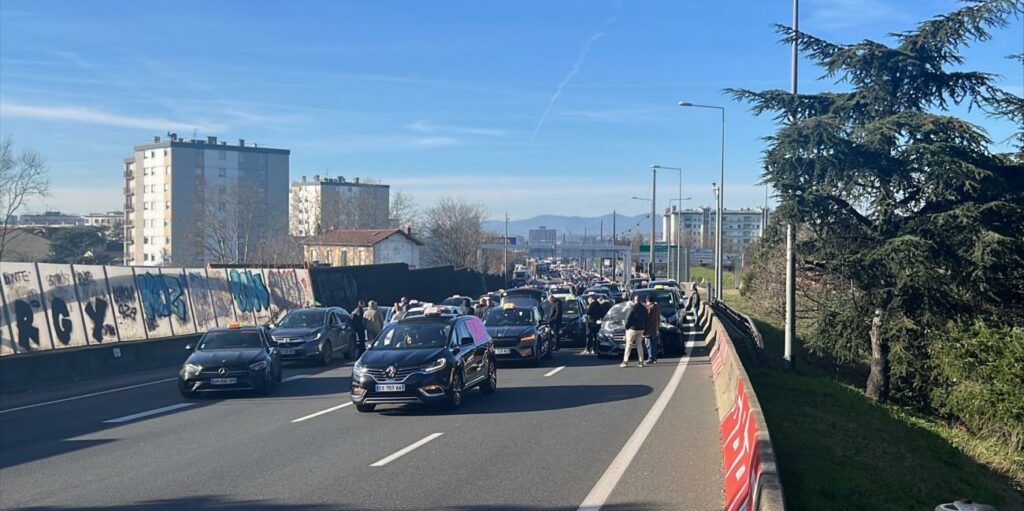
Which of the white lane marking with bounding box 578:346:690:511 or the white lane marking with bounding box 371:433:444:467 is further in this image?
the white lane marking with bounding box 371:433:444:467

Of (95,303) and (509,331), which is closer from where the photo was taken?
(509,331)

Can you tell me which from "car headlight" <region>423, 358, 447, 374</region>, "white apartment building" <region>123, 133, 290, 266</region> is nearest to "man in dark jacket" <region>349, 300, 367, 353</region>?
"car headlight" <region>423, 358, 447, 374</region>

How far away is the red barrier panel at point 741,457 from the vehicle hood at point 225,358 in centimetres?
1017

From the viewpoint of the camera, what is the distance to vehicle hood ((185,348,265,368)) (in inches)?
703

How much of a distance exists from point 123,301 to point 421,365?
1641 centimetres

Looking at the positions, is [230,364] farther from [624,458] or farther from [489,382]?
[624,458]

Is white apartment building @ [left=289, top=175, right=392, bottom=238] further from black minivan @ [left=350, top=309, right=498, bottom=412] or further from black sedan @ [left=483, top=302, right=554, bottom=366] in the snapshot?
black minivan @ [left=350, top=309, right=498, bottom=412]

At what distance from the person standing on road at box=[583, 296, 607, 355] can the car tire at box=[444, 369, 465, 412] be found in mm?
12091

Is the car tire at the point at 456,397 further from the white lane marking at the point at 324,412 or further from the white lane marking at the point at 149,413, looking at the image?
the white lane marking at the point at 149,413

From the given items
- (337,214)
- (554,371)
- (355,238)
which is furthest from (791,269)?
(337,214)

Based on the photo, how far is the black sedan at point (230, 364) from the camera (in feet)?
58.3

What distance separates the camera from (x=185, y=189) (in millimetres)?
111500

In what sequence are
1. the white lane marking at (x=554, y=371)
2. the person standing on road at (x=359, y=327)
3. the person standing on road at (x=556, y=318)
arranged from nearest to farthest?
1. the white lane marking at (x=554, y=371)
2. the person standing on road at (x=359, y=327)
3. the person standing on road at (x=556, y=318)

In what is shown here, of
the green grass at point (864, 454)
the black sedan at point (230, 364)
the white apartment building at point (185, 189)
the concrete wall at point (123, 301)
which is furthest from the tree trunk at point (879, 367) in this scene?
the white apartment building at point (185, 189)
